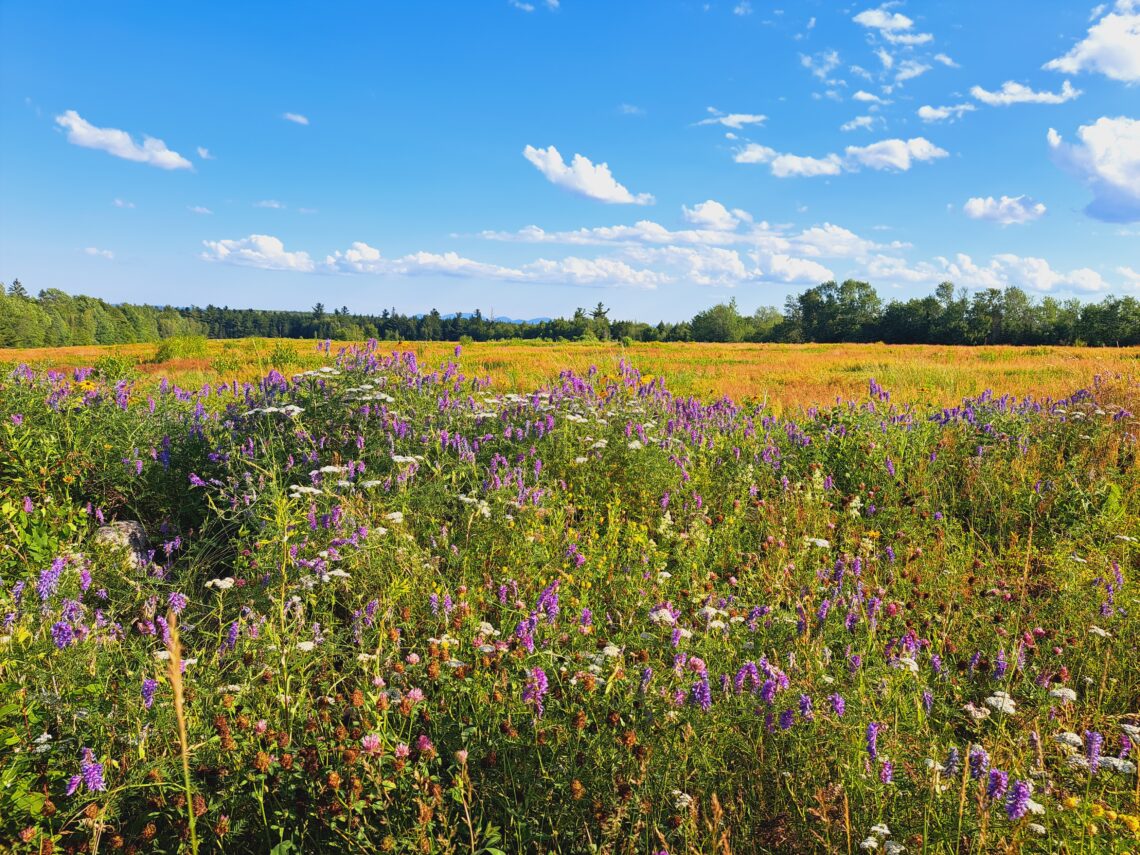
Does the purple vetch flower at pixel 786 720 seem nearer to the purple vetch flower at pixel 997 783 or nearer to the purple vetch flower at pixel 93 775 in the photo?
the purple vetch flower at pixel 997 783

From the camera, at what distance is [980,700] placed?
115 inches

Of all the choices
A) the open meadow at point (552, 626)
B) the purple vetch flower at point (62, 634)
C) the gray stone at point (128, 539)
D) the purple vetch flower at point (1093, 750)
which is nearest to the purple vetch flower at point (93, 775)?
the open meadow at point (552, 626)

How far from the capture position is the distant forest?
5619 cm

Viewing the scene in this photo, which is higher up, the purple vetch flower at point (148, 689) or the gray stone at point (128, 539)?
the purple vetch flower at point (148, 689)

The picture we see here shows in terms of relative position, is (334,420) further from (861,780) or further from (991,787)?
(991,787)

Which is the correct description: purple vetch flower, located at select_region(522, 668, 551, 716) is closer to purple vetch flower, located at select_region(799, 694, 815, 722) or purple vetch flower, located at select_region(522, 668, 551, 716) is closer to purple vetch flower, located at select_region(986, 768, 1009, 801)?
purple vetch flower, located at select_region(799, 694, 815, 722)

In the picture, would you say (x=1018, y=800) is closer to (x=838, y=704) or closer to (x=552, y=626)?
(x=838, y=704)

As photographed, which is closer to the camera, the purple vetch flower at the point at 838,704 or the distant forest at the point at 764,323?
the purple vetch flower at the point at 838,704

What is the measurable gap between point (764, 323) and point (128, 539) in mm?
104091

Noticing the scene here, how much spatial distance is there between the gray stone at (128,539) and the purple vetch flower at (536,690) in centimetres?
287

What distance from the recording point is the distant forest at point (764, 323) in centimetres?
5619

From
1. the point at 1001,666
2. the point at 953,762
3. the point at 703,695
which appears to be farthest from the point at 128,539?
the point at 1001,666

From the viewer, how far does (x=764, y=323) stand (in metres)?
101

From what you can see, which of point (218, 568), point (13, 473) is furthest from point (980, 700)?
point (13, 473)
